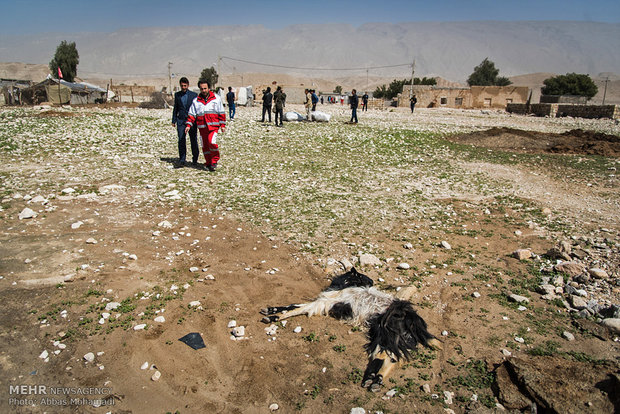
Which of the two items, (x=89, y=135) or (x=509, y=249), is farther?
(x=89, y=135)

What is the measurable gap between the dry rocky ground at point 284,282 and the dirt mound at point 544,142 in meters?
4.76

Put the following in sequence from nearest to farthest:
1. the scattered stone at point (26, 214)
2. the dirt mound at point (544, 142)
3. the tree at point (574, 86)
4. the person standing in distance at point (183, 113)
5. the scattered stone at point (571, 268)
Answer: the scattered stone at point (571, 268)
the scattered stone at point (26, 214)
the person standing in distance at point (183, 113)
the dirt mound at point (544, 142)
the tree at point (574, 86)

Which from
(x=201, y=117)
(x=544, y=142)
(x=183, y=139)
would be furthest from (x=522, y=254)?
(x=544, y=142)

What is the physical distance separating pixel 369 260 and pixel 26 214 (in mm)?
4804

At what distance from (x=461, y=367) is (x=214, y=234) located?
351 cm

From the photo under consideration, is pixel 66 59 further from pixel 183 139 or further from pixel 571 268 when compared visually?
pixel 571 268

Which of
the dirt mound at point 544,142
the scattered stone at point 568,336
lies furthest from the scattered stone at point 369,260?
the dirt mound at point 544,142

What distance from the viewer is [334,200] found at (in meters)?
7.06

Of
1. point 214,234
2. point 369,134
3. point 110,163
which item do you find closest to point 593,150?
point 369,134

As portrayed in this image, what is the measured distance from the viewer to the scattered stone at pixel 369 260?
4917 mm

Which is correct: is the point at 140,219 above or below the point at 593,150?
below

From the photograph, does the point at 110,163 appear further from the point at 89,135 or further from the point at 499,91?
the point at 499,91

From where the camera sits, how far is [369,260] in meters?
4.95

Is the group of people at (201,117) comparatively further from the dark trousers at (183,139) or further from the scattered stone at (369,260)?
the scattered stone at (369,260)
